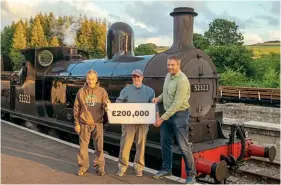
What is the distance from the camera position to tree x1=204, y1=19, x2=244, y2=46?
53750mm

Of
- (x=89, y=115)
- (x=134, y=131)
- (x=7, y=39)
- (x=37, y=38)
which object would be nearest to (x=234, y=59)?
(x=134, y=131)

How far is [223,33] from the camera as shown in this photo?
5419 cm

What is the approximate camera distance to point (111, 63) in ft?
24.0

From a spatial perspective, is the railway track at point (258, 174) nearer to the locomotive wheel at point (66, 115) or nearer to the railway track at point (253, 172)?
the railway track at point (253, 172)

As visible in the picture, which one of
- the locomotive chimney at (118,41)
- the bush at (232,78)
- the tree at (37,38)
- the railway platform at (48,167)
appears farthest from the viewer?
the tree at (37,38)

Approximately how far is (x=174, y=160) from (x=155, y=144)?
0.70m

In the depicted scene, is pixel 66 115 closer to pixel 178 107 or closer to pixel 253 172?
pixel 178 107

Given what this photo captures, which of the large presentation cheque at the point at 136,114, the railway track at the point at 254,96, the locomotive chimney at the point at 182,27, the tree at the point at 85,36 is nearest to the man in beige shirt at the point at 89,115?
the large presentation cheque at the point at 136,114

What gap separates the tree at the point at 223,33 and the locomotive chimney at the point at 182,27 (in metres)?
48.9

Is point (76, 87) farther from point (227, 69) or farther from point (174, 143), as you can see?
point (227, 69)

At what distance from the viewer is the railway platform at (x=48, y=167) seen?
4.64 m

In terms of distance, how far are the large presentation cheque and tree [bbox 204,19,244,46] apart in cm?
5058

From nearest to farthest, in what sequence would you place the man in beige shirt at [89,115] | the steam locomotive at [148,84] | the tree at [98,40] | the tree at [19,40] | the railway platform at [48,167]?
the railway platform at [48,167] → the man in beige shirt at [89,115] → the steam locomotive at [148,84] → the tree at [98,40] → the tree at [19,40]

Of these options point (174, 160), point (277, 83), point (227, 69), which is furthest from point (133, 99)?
point (227, 69)
